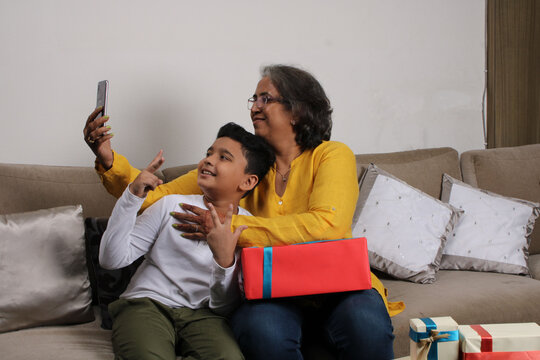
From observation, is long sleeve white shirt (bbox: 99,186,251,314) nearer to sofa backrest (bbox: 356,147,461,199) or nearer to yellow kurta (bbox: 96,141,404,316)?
yellow kurta (bbox: 96,141,404,316)

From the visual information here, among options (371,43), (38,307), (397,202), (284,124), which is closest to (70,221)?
(38,307)

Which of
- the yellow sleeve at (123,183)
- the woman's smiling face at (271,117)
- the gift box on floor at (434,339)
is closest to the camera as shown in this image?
the gift box on floor at (434,339)

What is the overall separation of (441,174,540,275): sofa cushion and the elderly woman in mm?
624

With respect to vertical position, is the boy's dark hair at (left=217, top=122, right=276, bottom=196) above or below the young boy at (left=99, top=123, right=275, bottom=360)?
above

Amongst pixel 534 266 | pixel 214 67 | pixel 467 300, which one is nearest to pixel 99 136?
pixel 214 67

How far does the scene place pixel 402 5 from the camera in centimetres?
285

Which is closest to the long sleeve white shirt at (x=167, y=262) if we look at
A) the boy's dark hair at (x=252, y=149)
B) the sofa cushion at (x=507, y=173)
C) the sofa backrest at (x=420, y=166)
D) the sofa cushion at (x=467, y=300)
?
the boy's dark hair at (x=252, y=149)

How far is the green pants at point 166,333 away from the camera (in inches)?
48.5

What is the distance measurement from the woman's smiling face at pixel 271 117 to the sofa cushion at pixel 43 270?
625mm

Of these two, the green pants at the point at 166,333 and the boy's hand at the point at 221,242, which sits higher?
the boy's hand at the point at 221,242

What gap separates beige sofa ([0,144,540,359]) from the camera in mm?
1406

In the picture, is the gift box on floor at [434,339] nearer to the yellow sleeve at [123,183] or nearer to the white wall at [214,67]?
the yellow sleeve at [123,183]

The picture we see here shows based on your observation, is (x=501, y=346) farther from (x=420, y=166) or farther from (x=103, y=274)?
(x=420, y=166)

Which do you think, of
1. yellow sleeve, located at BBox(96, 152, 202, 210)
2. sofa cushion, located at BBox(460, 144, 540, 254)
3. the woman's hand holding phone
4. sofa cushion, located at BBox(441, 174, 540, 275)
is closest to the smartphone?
the woman's hand holding phone
